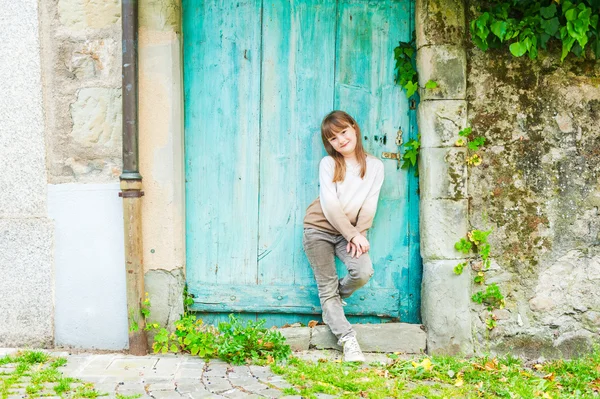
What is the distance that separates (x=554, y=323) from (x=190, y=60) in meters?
2.92

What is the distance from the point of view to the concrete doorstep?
3789 mm

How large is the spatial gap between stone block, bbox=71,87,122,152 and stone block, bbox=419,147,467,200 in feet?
6.59

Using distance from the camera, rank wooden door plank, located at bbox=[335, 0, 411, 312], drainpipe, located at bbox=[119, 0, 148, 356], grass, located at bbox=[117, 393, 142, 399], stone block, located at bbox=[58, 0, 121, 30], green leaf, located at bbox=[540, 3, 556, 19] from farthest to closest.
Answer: wooden door plank, located at bbox=[335, 0, 411, 312], stone block, located at bbox=[58, 0, 121, 30], drainpipe, located at bbox=[119, 0, 148, 356], green leaf, located at bbox=[540, 3, 556, 19], grass, located at bbox=[117, 393, 142, 399]

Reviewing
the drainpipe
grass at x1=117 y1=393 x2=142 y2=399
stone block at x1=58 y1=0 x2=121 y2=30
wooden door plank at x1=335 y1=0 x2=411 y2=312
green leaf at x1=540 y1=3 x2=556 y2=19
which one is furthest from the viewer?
wooden door plank at x1=335 y1=0 x2=411 y2=312

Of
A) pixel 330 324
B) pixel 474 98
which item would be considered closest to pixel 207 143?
pixel 330 324

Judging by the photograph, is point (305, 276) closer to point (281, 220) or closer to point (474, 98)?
point (281, 220)

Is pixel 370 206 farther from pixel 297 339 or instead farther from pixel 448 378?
pixel 448 378

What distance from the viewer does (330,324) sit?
370cm

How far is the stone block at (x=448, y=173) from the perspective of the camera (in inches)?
146

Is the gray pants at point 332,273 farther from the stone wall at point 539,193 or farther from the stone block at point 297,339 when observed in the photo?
the stone wall at point 539,193

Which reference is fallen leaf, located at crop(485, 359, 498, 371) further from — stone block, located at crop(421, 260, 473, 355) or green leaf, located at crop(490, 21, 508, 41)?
green leaf, located at crop(490, 21, 508, 41)

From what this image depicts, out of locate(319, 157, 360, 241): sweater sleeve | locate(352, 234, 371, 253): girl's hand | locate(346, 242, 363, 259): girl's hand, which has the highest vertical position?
locate(319, 157, 360, 241): sweater sleeve

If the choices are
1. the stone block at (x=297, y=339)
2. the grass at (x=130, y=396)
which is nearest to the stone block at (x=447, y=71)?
the stone block at (x=297, y=339)

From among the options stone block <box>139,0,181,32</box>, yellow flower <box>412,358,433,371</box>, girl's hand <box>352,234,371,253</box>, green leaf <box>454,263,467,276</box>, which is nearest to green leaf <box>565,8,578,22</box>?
green leaf <box>454,263,467,276</box>
